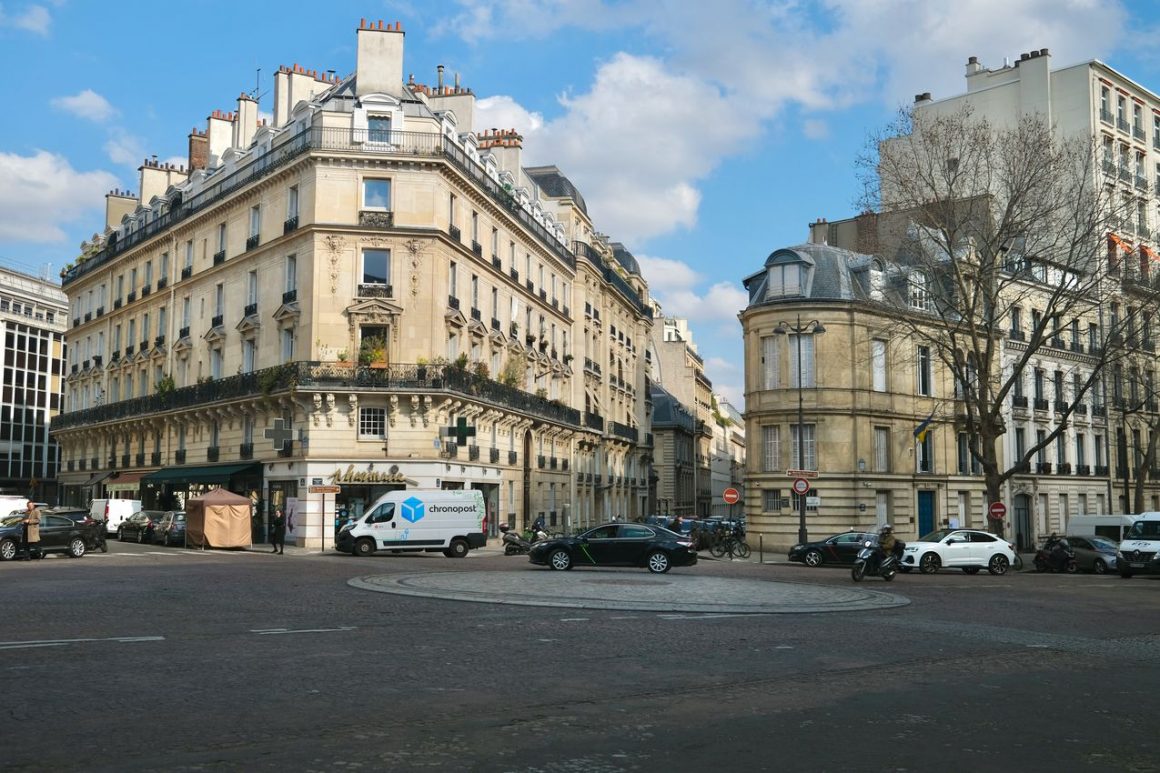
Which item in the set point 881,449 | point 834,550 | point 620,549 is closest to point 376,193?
point 620,549

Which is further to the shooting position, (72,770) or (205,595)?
(205,595)

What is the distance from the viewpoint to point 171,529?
39875mm

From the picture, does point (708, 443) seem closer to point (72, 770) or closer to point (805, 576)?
point (805, 576)

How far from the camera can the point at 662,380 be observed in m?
99.7

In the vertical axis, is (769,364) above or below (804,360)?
below

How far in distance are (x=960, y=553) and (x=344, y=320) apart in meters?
24.0

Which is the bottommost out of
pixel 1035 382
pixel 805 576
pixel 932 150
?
pixel 805 576

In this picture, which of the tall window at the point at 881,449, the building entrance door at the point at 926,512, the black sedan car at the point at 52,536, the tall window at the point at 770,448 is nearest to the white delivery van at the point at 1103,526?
the building entrance door at the point at 926,512

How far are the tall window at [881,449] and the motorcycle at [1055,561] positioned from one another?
29.7 ft

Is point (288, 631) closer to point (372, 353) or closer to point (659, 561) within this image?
point (659, 561)

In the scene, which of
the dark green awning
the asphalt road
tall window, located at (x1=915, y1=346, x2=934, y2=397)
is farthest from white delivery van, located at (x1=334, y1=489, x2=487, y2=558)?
tall window, located at (x1=915, y1=346, x2=934, y2=397)

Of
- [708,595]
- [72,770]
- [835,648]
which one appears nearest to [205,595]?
[708,595]

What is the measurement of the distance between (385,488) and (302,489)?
10.3 feet

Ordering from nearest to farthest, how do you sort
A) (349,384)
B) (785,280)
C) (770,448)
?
(349,384), (770,448), (785,280)
